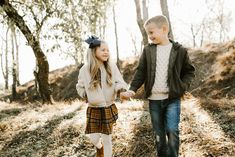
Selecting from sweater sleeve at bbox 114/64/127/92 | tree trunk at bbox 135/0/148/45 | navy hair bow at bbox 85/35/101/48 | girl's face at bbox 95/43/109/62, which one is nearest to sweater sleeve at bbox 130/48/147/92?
sweater sleeve at bbox 114/64/127/92

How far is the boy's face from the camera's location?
173 inches

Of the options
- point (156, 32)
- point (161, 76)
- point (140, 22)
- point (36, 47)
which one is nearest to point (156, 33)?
point (156, 32)

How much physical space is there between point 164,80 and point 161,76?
0.21ft

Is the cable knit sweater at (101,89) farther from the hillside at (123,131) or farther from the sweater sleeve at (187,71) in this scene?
the hillside at (123,131)

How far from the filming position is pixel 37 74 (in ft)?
40.7

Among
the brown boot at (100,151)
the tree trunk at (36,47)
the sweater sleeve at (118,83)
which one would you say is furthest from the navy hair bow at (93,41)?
the tree trunk at (36,47)

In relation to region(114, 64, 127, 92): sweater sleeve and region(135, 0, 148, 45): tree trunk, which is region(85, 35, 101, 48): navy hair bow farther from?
region(135, 0, 148, 45): tree trunk

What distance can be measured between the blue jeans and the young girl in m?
0.70

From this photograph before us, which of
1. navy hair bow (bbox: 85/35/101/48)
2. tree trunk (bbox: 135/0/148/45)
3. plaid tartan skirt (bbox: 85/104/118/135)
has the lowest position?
plaid tartan skirt (bbox: 85/104/118/135)

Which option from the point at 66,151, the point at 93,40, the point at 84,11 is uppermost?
the point at 84,11

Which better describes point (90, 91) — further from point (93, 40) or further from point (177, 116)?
point (177, 116)

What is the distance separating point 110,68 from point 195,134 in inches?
76.6

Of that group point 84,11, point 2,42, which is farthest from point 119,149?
point 2,42

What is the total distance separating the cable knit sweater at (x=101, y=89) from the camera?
493cm
